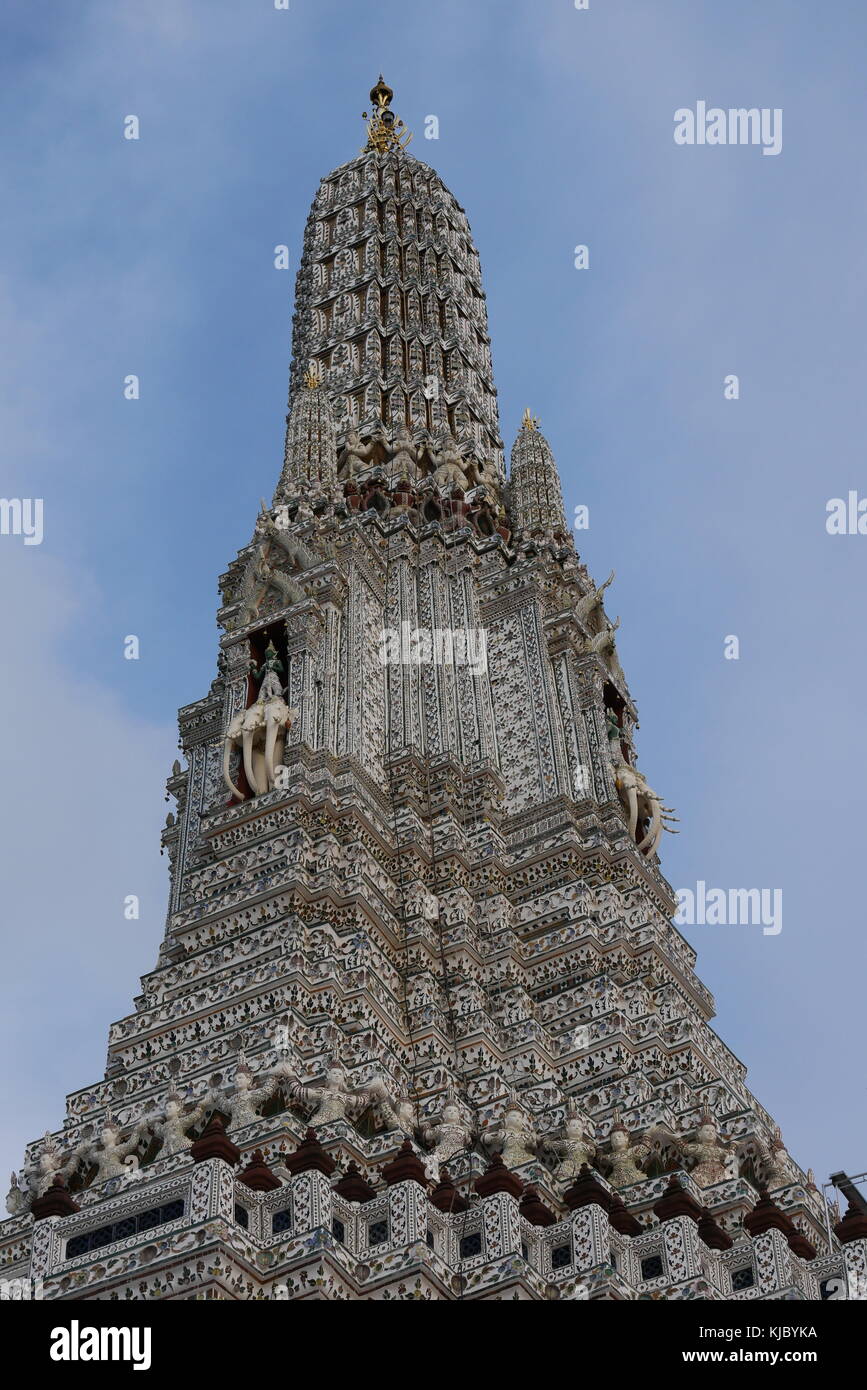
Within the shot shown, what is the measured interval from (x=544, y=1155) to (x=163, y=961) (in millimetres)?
7023

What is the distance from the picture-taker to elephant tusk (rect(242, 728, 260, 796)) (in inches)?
1282

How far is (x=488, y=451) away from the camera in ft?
147

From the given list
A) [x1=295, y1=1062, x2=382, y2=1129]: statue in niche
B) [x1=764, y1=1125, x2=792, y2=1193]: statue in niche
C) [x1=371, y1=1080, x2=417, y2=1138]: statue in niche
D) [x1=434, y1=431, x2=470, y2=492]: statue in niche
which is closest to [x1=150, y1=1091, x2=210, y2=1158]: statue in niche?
[x1=295, y1=1062, x2=382, y2=1129]: statue in niche

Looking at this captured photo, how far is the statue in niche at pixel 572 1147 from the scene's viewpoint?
25656 mm

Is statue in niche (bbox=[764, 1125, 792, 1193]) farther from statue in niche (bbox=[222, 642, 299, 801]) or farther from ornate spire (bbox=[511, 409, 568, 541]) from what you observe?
ornate spire (bbox=[511, 409, 568, 541])

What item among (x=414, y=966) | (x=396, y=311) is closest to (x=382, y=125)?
(x=396, y=311)

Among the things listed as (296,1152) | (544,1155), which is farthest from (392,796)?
(296,1152)

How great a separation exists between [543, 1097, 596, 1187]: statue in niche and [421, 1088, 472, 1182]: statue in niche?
1.15 meters

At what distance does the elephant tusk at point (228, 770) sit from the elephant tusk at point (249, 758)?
24 centimetres

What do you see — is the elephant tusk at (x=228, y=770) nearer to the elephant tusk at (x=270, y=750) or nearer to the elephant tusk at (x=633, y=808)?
the elephant tusk at (x=270, y=750)

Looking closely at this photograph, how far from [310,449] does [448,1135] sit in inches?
743

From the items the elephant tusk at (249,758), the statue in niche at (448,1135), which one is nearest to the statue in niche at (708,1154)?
the statue in niche at (448,1135)

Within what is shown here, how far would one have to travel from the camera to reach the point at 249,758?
32875 mm
